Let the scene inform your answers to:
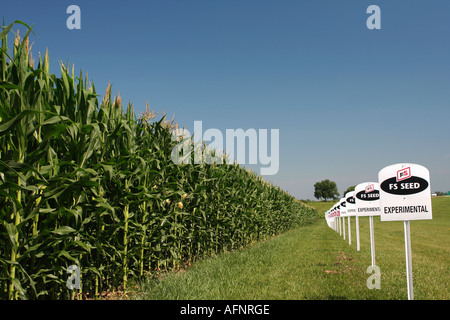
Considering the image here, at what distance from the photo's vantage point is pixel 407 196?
14.4ft

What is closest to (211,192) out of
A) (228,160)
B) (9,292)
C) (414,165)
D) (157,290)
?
(228,160)

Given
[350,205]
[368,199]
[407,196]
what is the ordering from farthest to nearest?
[350,205] → [368,199] → [407,196]

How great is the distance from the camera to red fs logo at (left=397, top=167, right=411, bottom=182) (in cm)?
442

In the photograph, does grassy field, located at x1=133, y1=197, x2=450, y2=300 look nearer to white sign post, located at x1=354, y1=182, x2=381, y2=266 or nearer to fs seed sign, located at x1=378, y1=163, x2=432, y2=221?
white sign post, located at x1=354, y1=182, x2=381, y2=266

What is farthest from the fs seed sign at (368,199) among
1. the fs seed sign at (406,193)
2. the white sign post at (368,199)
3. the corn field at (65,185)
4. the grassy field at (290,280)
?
the corn field at (65,185)

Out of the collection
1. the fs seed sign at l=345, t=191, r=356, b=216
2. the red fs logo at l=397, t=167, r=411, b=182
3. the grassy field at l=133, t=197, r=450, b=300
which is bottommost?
the grassy field at l=133, t=197, r=450, b=300

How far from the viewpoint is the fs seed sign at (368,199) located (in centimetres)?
774

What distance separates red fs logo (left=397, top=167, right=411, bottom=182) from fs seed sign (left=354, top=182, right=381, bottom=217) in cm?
333

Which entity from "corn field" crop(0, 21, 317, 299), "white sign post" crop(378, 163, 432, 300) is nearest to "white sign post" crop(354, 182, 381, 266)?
"white sign post" crop(378, 163, 432, 300)

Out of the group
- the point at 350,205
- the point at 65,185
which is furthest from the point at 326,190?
the point at 65,185

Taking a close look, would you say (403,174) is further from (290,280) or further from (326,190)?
(326,190)

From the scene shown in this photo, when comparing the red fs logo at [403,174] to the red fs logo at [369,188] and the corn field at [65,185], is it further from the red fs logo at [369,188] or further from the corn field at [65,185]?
the corn field at [65,185]

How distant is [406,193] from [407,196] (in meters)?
0.04
